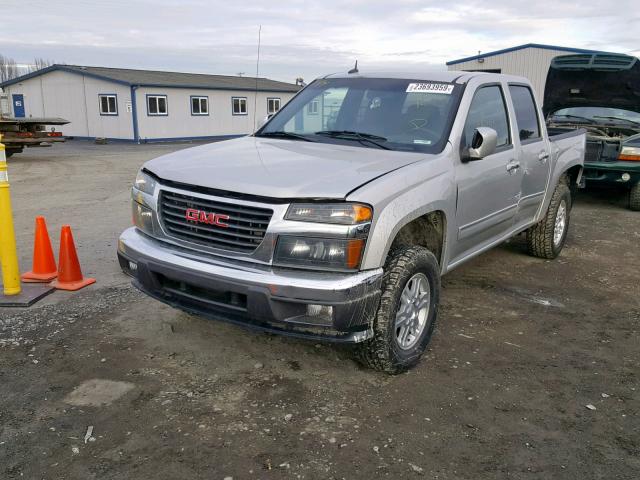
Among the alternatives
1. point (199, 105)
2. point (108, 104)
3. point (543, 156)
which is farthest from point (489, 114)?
point (199, 105)

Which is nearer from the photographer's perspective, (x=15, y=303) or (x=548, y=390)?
(x=548, y=390)

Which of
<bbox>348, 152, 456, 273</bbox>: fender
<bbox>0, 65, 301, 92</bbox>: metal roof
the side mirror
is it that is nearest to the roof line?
<bbox>0, 65, 301, 92</bbox>: metal roof

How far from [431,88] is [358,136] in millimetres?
711

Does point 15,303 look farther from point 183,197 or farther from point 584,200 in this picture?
point 584,200

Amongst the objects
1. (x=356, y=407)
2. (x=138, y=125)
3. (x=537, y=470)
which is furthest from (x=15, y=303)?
(x=138, y=125)

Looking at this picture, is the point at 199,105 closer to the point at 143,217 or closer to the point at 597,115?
the point at 597,115

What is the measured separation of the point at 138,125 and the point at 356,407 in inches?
1084

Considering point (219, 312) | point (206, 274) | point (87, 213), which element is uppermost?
point (206, 274)

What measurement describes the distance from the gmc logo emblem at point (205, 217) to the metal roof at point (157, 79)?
26.3m

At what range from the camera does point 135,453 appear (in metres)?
2.89

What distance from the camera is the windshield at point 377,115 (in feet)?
13.7

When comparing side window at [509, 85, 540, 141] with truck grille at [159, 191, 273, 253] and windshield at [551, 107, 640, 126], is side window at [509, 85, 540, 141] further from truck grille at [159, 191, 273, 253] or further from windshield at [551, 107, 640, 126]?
windshield at [551, 107, 640, 126]

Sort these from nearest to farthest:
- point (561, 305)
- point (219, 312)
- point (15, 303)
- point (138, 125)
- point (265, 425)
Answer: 1. point (265, 425)
2. point (219, 312)
3. point (15, 303)
4. point (561, 305)
5. point (138, 125)

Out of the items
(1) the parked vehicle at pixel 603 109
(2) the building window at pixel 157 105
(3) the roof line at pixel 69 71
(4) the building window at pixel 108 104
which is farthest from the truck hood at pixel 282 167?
(4) the building window at pixel 108 104
